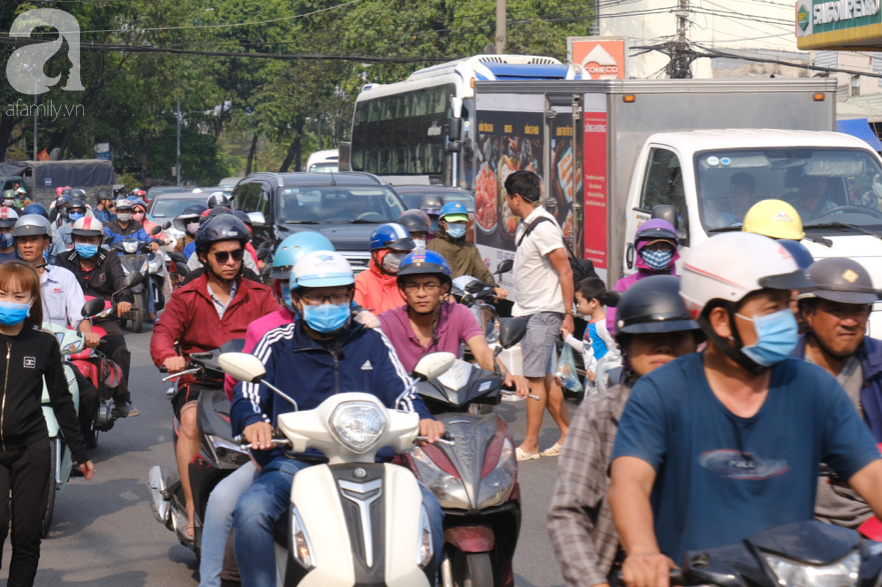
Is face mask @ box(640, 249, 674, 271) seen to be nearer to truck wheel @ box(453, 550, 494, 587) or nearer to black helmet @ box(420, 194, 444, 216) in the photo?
truck wheel @ box(453, 550, 494, 587)

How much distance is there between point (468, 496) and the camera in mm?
4500

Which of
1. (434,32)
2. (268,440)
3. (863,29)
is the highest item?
(434,32)

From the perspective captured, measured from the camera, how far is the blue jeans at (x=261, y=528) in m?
3.85

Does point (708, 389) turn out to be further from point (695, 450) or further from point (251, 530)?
point (251, 530)

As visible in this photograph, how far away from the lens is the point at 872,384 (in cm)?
384

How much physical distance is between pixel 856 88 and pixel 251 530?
4188 centimetres

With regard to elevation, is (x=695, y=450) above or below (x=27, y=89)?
below

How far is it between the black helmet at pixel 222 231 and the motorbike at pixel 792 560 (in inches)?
162

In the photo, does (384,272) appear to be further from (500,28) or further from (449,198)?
(500,28)

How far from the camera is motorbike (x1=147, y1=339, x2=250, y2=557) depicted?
16.9 feet

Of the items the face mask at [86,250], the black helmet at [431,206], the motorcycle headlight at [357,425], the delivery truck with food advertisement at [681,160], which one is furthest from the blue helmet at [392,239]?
the black helmet at [431,206]

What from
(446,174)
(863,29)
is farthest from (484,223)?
(863,29)

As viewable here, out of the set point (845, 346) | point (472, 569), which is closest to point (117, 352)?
point (472, 569)

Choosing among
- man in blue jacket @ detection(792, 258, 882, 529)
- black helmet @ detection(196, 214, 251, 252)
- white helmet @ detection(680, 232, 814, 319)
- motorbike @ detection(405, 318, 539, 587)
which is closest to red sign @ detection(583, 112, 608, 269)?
black helmet @ detection(196, 214, 251, 252)
